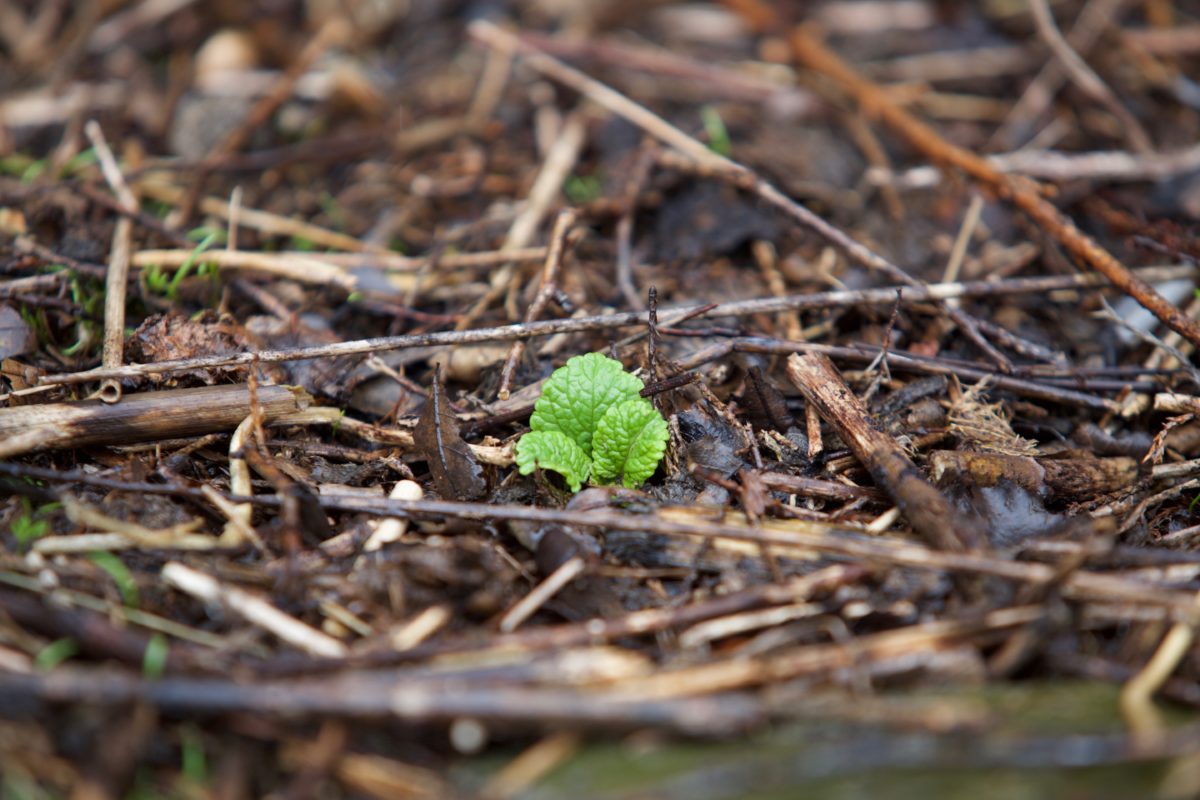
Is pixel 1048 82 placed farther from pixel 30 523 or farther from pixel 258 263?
pixel 30 523

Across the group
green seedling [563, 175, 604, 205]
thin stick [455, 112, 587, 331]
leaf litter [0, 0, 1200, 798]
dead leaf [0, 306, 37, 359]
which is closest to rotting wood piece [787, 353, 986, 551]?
leaf litter [0, 0, 1200, 798]

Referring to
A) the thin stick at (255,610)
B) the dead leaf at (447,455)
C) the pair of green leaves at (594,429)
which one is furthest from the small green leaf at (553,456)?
the thin stick at (255,610)

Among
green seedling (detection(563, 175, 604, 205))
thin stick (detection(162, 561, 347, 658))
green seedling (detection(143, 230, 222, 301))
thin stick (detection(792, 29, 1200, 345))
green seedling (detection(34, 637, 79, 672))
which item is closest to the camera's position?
green seedling (detection(34, 637, 79, 672))

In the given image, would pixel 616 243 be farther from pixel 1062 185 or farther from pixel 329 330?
pixel 1062 185

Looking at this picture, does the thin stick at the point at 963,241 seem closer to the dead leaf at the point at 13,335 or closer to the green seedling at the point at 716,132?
the green seedling at the point at 716,132

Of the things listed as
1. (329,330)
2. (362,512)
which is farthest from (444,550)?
(329,330)

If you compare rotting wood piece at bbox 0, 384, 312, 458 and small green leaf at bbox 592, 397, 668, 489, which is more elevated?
small green leaf at bbox 592, 397, 668, 489

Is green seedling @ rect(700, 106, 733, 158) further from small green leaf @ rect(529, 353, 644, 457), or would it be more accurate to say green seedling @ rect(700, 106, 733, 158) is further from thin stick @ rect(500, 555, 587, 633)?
thin stick @ rect(500, 555, 587, 633)
